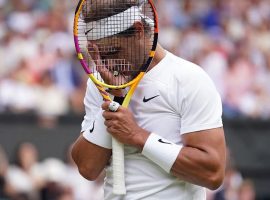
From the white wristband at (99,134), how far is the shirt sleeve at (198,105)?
0.37 m

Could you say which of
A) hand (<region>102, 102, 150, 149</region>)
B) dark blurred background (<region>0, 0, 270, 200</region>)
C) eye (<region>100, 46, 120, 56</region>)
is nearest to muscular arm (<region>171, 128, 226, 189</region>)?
hand (<region>102, 102, 150, 149</region>)

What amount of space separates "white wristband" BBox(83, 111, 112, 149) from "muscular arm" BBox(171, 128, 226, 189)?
361 mm

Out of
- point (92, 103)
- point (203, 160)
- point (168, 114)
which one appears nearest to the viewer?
point (203, 160)

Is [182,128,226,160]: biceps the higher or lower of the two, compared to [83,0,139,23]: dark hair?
lower

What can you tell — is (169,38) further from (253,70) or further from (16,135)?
(16,135)

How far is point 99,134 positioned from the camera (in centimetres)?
438

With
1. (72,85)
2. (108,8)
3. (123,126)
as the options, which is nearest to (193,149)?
(123,126)

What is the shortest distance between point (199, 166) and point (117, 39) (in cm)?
71

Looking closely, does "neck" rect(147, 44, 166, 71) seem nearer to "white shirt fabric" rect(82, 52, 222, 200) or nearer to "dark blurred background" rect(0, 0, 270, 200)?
"white shirt fabric" rect(82, 52, 222, 200)

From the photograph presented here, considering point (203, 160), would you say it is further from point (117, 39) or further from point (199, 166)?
point (117, 39)

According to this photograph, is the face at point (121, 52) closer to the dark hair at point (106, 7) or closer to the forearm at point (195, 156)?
the dark hair at point (106, 7)

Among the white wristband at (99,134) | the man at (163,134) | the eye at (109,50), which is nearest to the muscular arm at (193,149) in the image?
the man at (163,134)

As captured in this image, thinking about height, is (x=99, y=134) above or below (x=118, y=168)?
above

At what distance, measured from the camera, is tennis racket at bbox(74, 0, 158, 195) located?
168 inches
